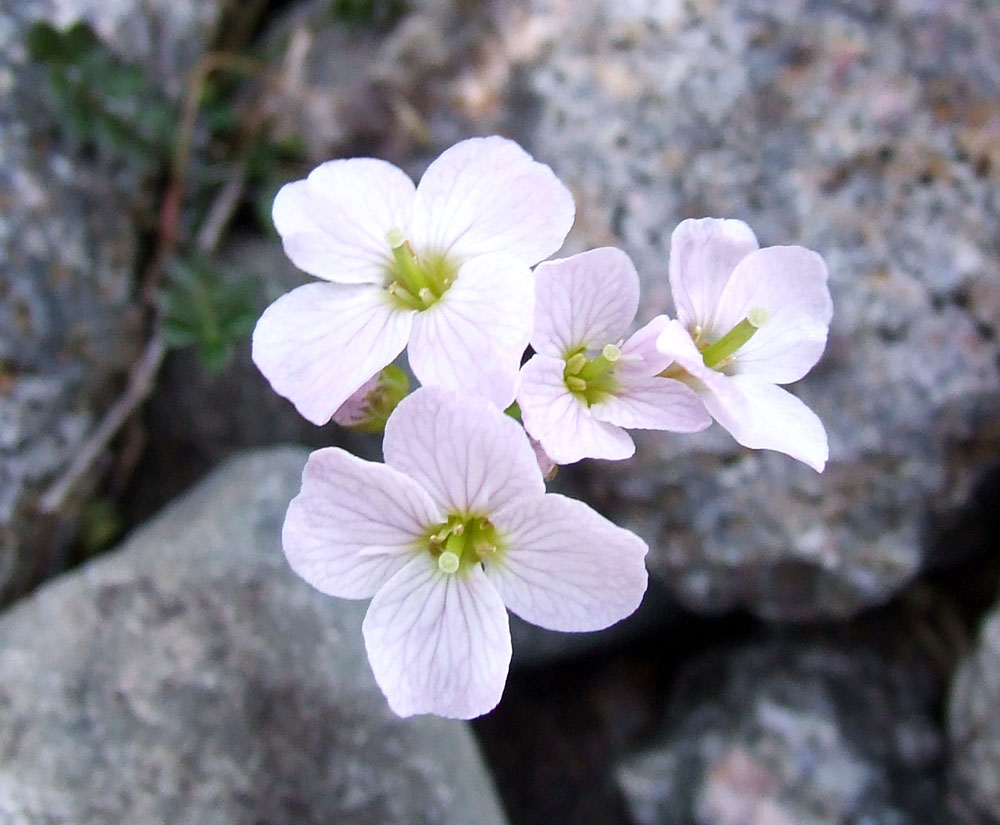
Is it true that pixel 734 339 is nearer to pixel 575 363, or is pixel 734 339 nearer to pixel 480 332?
pixel 575 363

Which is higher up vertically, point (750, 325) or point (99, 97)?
point (750, 325)

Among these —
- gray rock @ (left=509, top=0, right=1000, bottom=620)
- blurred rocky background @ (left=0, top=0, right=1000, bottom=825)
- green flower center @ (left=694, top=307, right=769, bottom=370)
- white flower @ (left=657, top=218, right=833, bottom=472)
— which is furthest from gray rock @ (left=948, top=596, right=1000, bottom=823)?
green flower center @ (left=694, top=307, right=769, bottom=370)

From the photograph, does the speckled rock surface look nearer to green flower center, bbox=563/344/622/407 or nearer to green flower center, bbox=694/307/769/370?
green flower center, bbox=563/344/622/407

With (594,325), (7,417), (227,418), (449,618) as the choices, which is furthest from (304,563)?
(227,418)

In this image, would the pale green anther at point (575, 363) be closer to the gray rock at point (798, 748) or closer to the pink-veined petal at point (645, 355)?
the pink-veined petal at point (645, 355)

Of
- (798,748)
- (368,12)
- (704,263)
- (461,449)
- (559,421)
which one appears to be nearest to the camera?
(461,449)

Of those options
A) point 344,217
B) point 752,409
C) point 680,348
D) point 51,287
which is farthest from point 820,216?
point 51,287

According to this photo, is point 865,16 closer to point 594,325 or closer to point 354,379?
point 594,325
